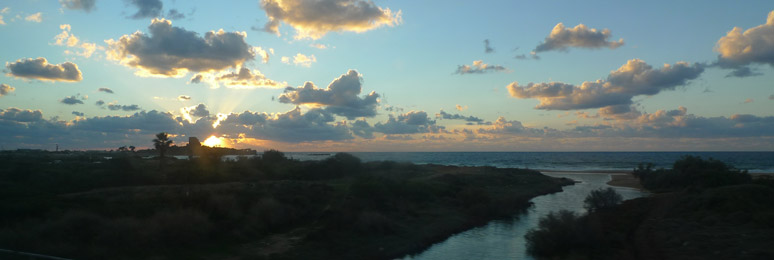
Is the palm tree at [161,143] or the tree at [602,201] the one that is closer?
the tree at [602,201]

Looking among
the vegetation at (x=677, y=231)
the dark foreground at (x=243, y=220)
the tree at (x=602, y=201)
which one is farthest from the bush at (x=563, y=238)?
the tree at (x=602, y=201)

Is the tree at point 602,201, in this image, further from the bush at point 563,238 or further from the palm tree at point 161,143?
the palm tree at point 161,143

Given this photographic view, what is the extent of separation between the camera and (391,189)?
44250 mm

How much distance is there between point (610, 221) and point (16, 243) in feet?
112

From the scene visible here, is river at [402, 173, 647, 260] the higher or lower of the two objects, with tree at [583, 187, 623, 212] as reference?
lower

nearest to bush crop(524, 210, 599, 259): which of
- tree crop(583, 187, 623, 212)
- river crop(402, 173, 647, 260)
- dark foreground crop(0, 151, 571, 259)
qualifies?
river crop(402, 173, 647, 260)

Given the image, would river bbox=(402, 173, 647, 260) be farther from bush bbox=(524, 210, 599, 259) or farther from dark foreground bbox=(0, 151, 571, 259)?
dark foreground bbox=(0, 151, 571, 259)

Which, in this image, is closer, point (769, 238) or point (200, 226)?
point (769, 238)

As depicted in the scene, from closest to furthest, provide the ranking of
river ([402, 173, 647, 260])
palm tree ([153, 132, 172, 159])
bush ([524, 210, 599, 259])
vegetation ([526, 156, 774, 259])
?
vegetation ([526, 156, 774, 259]) → bush ([524, 210, 599, 259]) → river ([402, 173, 647, 260]) → palm tree ([153, 132, 172, 159])

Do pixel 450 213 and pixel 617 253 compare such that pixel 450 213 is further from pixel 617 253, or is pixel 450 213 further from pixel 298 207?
pixel 617 253

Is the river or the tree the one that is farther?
the tree

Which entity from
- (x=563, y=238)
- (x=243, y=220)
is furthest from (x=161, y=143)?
(x=563, y=238)

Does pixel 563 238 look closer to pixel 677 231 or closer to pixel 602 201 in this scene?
pixel 677 231

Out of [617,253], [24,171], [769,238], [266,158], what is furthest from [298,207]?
[266,158]
